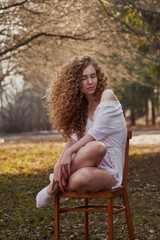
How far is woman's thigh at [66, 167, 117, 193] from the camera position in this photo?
9.34 ft

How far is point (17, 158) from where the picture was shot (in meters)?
9.84

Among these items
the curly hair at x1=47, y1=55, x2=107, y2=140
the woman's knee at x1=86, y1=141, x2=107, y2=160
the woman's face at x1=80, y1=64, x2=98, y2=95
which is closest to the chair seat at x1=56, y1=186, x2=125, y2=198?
the woman's knee at x1=86, y1=141, x2=107, y2=160

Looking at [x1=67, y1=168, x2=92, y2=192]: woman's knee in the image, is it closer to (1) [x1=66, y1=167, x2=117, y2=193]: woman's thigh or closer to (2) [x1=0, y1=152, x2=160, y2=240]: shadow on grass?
(1) [x1=66, y1=167, x2=117, y2=193]: woman's thigh

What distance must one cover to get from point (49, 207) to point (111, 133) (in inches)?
98.7

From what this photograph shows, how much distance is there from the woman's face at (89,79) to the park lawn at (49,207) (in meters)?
1.49

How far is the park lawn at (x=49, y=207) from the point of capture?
4.03 metres

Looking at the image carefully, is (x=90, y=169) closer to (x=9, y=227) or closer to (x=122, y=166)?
→ (x=122, y=166)

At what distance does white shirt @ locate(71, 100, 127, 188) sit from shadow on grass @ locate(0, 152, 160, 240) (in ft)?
3.13

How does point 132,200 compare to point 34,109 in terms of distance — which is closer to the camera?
point 132,200

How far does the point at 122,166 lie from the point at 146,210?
1804 millimetres

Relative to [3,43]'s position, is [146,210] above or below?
below

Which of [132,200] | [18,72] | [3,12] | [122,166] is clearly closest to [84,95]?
[122,166]

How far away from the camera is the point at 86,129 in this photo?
3424 mm

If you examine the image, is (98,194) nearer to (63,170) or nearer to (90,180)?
(90,180)
